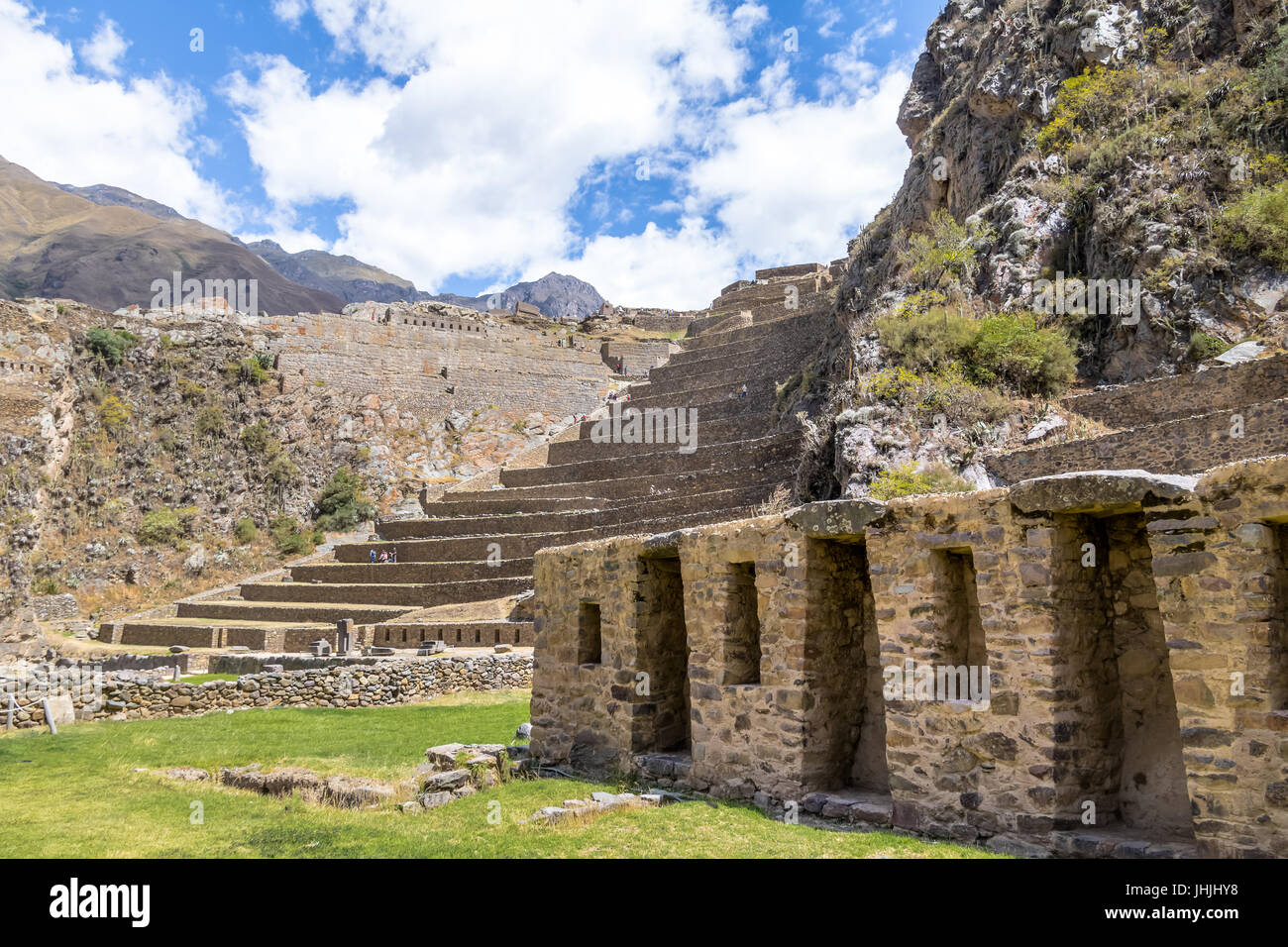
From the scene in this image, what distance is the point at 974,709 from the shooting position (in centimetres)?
638

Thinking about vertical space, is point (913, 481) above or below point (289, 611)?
above

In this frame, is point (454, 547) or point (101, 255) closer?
point (454, 547)

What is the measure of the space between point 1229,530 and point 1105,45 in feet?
94.3

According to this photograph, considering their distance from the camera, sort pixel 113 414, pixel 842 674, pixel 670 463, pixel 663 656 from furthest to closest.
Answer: pixel 113 414 < pixel 670 463 < pixel 663 656 < pixel 842 674

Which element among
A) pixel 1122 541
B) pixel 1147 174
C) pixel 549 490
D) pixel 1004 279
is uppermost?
pixel 1147 174

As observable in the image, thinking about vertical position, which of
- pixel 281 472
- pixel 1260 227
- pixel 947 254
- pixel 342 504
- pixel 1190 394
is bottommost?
pixel 342 504

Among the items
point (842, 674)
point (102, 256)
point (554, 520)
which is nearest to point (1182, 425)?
point (842, 674)

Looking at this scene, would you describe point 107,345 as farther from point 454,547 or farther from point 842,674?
point 842,674

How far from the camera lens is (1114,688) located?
20.8ft

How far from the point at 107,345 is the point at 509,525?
2390cm

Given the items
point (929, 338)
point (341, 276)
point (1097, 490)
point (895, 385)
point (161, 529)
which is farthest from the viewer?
point (341, 276)

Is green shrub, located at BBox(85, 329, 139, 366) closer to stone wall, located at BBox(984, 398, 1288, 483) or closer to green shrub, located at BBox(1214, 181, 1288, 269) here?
stone wall, located at BBox(984, 398, 1288, 483)
